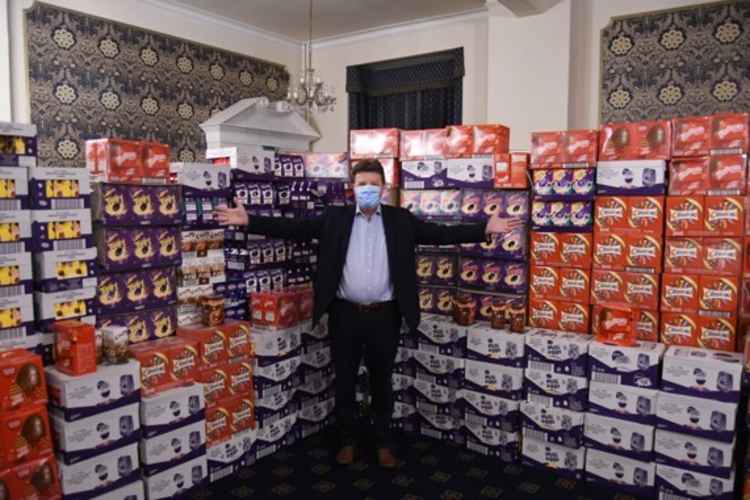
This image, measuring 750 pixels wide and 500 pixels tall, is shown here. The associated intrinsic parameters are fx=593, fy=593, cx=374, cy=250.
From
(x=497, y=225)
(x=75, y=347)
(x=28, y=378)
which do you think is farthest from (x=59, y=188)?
(x=497, y=225)

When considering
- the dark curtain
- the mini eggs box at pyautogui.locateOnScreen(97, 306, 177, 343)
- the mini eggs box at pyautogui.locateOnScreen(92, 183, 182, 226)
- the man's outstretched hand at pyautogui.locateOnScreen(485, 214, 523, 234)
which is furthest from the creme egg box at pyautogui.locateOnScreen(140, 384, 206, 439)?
the dark curtain

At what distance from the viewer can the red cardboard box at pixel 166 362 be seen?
2.85 meters

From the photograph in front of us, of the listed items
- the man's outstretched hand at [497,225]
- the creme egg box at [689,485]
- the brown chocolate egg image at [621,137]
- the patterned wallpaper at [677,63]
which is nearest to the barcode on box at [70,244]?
the man's outstretched hand at [497,225]

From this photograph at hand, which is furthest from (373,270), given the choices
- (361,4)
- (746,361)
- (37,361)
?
(361,4)

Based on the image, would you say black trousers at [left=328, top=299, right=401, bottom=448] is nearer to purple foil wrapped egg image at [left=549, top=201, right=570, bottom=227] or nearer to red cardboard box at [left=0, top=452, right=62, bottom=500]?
purple foil wrapped egg image at [left=549, top=201, right=570, bottom=227]

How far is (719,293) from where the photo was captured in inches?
116

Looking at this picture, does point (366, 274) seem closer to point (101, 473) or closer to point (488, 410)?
point (488, 410)

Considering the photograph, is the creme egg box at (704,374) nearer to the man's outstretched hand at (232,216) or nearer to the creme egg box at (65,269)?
the man's outstretched hand at (232,216)

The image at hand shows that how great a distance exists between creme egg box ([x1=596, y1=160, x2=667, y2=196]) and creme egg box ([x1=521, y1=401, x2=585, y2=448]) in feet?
3.97

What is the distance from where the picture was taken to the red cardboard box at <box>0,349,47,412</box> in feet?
7.63

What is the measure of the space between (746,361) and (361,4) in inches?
206

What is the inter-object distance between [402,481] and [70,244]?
201 centimetres

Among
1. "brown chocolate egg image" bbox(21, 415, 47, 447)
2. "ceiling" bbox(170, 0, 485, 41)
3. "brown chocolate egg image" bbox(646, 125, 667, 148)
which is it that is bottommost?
"brown chocolate egg image" bbox(21, 415, 47, 447)

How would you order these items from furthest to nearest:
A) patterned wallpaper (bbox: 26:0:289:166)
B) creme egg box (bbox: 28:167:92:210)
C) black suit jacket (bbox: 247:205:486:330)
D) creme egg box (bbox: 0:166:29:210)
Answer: patterned wallpaper (bbox: 26:0:289:166), black suit jacket (bbox: 247:205:486:330), creme egg box (bbox: 28:167:92:210), creme egg box (bbox: 0:166:29:210)
